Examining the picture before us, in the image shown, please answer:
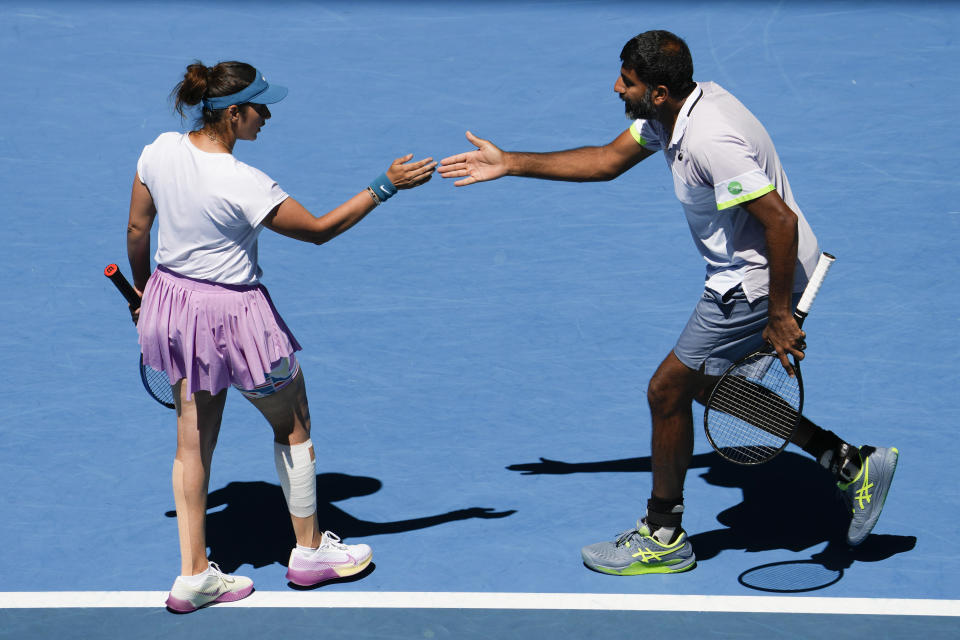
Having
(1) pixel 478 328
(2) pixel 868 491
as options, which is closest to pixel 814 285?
(2) pixel 868 491

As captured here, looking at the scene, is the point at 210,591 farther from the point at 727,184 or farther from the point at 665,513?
the point at 727,184

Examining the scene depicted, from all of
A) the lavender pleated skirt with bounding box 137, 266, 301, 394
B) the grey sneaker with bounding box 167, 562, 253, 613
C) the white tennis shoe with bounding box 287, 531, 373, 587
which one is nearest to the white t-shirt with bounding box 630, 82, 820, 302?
the lavender pleated skirt with bounding box 137, 266, 301, 394

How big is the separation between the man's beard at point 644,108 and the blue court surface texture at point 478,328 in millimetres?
1738

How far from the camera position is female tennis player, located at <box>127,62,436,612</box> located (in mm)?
4863

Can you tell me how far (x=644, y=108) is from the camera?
5.27 meters

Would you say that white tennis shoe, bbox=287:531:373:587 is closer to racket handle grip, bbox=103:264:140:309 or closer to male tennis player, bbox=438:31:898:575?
male tennis player, bbox=438:31:898:575

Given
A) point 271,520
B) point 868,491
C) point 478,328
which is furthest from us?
point 478,328

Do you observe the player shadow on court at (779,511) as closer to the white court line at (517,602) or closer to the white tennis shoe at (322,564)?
the white court line at (517,602)

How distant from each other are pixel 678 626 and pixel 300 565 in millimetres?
1507

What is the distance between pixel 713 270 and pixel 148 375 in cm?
235

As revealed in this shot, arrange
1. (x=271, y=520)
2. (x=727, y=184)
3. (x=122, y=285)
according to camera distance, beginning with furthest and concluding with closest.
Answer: (x=271, y=520), (x=122, y=285), (x=727, y=184)

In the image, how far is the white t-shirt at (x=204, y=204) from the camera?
190 inches

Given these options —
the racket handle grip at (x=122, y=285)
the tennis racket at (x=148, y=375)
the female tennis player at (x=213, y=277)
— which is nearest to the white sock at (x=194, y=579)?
the female tennis player at (x=213, y=277)

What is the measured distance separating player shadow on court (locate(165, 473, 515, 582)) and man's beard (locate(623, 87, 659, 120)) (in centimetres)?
181
